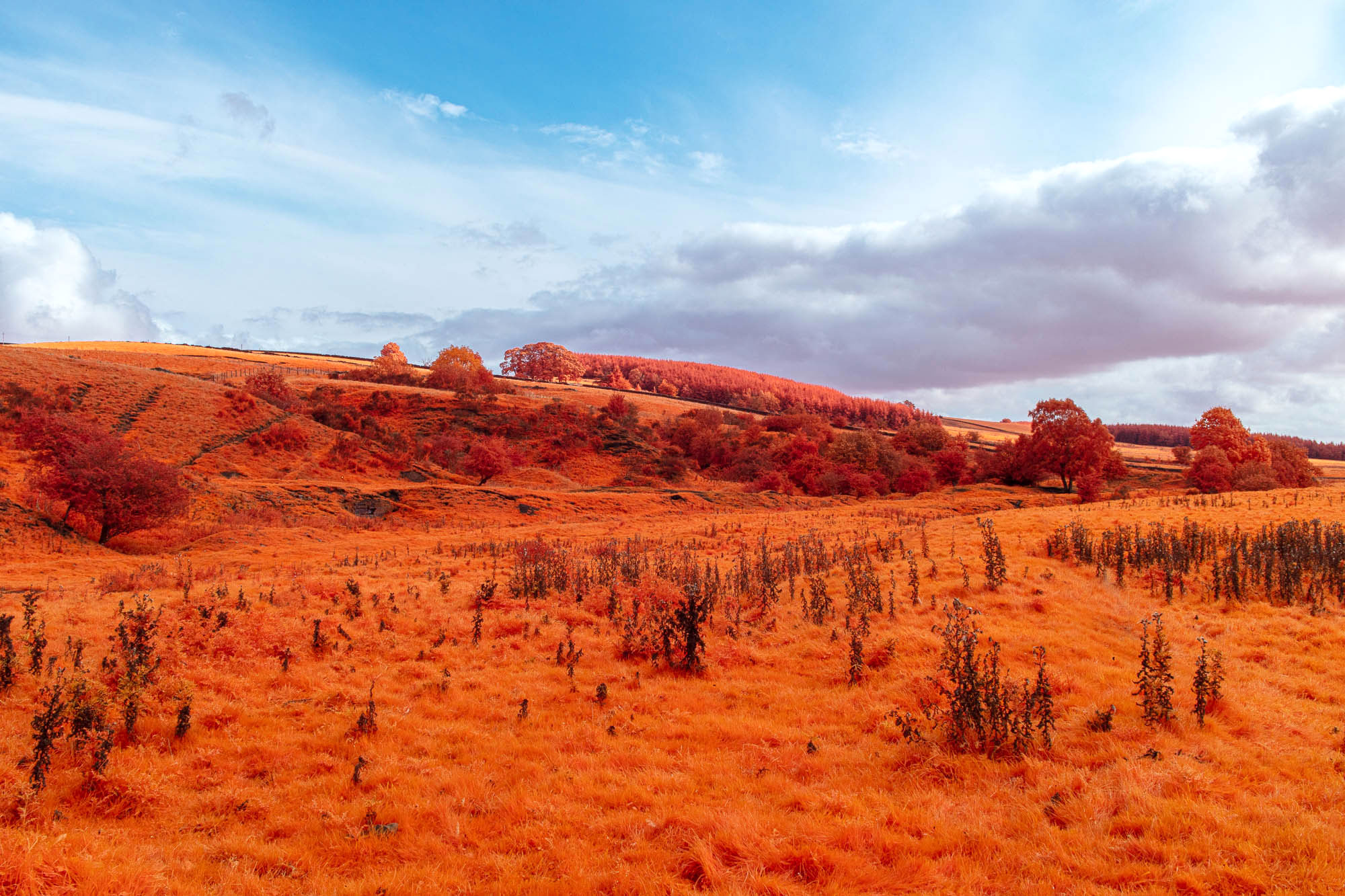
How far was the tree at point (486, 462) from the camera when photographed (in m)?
44.3

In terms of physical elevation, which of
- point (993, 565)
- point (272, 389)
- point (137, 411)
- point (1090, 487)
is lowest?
point (993, 565)

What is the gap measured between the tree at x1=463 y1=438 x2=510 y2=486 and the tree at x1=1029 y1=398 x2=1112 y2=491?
4373cm

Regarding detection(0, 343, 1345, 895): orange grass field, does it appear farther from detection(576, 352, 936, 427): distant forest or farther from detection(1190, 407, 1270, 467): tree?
detection(576, 352, 936, 427): distant forest

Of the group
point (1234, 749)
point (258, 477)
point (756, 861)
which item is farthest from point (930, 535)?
point (258, 477)

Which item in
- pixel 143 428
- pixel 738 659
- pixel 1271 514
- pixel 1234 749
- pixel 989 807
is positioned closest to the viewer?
pixel 989 807

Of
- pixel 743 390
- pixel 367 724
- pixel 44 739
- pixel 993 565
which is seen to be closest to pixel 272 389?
pixel 367 724

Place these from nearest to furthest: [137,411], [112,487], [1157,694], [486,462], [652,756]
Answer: [652,756] → [1157,694] → [112,487] → [137,411] → [486,462]

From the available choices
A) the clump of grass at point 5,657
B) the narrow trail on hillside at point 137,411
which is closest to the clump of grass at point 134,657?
the clump of grass at point 5,657

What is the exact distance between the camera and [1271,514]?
2077 centimetres

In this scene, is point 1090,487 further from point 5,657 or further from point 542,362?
point 542,362

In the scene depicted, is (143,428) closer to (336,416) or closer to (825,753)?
(336,416)

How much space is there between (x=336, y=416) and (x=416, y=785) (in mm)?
53750

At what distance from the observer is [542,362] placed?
122 m

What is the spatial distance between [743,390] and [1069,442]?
85617 mm
